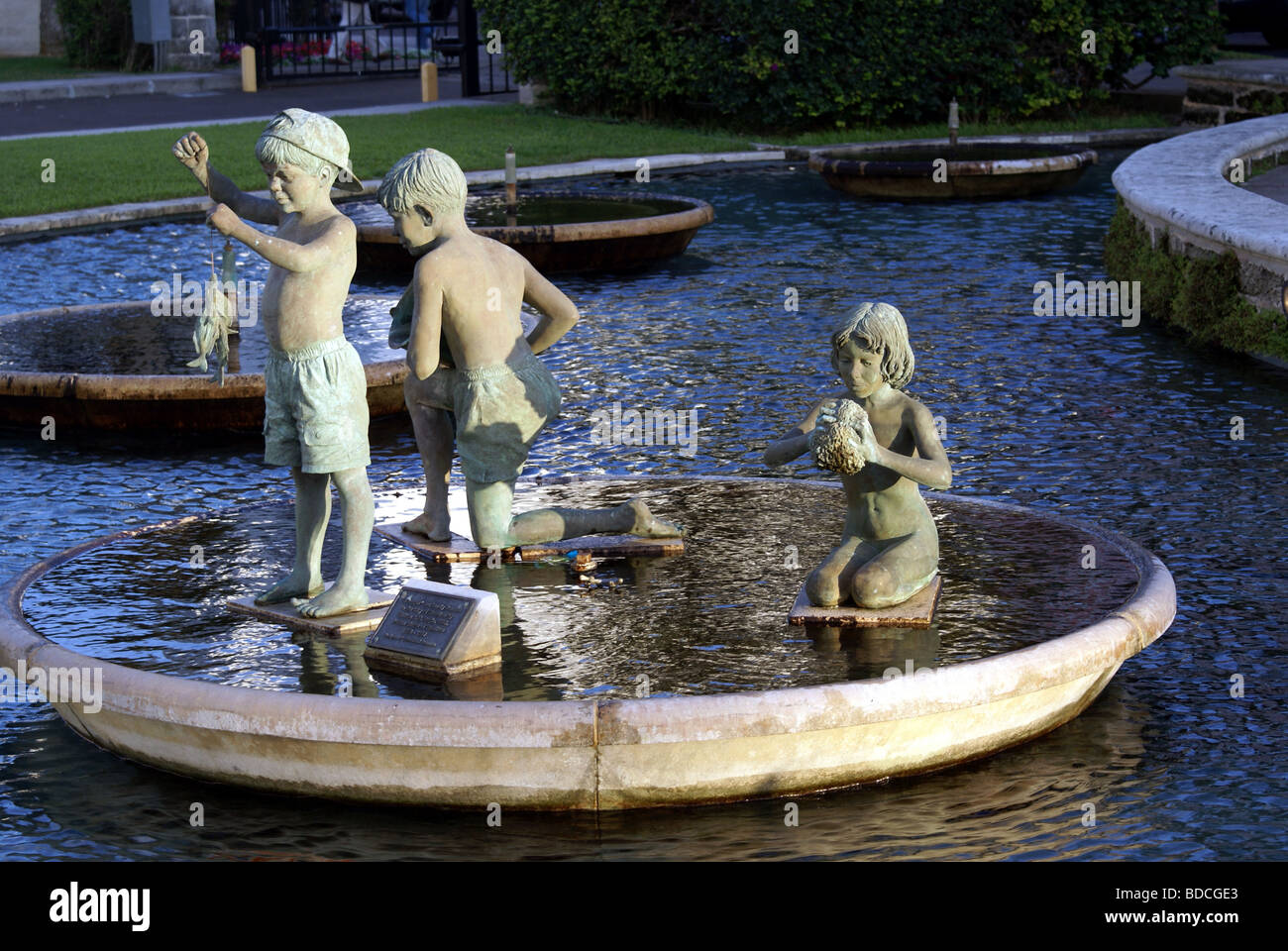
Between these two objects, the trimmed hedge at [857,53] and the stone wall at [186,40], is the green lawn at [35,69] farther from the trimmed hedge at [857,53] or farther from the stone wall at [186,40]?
the trimmed hedge at [857,53]

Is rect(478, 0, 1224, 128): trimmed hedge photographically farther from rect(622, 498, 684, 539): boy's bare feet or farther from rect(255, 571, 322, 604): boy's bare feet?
rect(255, 571, 322, 604): boy's bare feet

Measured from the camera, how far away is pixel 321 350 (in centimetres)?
574

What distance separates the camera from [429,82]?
2617cm

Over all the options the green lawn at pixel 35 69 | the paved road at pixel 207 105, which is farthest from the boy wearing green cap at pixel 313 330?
the green lawn at pixel 35 69

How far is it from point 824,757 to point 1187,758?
1134mm

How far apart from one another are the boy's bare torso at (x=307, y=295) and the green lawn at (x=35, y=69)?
25.2m

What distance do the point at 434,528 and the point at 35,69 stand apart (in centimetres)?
2716

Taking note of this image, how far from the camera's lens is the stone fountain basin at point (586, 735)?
16.1 ft

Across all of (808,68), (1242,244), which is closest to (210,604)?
(1242,244)

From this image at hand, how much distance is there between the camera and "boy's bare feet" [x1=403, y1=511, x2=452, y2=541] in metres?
6.87

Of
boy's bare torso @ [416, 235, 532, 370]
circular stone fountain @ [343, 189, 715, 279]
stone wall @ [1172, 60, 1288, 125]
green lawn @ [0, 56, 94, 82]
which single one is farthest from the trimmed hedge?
boy's bare torso @ [416, 235, 532, 370]

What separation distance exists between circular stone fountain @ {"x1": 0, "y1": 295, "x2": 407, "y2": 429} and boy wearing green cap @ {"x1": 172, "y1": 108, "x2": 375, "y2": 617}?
3457mm

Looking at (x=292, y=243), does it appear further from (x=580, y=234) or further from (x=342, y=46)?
(x=342, y=46)

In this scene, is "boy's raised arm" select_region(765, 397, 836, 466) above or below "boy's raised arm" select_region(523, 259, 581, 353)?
below
